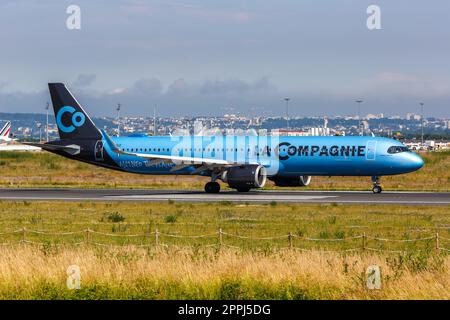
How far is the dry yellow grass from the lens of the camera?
23.5m

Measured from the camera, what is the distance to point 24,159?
114m

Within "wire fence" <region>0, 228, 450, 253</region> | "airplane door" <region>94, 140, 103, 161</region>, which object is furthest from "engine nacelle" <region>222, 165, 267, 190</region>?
"wire fence" <region>0, 228, 450, 253</region>

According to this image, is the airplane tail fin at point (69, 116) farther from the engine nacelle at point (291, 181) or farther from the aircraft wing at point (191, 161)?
the engine nacelle at point (291, 181)

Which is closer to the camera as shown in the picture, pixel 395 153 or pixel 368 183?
pixel 395 153

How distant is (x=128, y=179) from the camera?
289 feet

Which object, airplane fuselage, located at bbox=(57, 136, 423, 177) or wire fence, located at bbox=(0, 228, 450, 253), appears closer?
wire fence, located at bbox=(0, 228, 450, 253)

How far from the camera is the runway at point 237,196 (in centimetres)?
5693

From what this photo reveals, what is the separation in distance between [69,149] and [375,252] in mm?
41801

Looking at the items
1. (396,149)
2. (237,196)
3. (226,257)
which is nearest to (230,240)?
(226,257)

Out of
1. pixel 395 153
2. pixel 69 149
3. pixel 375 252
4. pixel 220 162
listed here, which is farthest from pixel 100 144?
pixel 375 252

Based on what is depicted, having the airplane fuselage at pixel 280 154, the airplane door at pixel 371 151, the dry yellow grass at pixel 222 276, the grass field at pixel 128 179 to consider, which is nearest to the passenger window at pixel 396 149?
the airplane fuselage at pixel 280 154

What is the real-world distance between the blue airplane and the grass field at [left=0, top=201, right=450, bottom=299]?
15.4m

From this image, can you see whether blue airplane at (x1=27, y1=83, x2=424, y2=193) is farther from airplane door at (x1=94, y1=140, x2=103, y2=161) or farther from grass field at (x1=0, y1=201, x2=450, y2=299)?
grass field at (x1=0, y1=201, x2=450, y2=299)
